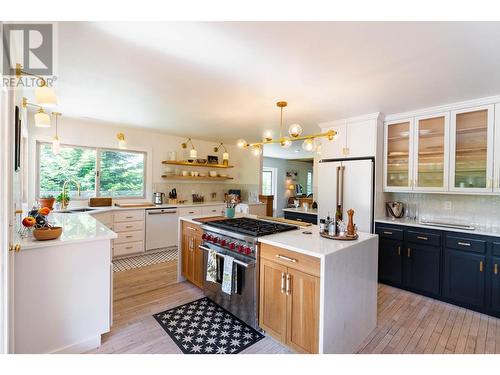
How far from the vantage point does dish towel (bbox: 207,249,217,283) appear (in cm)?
250

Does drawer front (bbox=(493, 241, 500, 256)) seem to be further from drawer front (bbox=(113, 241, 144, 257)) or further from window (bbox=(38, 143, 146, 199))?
window (bbox=(38, 143, 146, 199))

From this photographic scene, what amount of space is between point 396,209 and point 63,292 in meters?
4.01

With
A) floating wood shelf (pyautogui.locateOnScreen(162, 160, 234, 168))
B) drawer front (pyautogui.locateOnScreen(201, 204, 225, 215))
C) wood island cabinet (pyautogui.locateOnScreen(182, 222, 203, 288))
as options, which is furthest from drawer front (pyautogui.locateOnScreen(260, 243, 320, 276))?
floating wood shelf (pyautogui.locateOnScreen(162, 160, 234, 168))

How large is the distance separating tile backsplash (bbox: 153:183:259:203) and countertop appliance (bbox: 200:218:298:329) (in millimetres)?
2909

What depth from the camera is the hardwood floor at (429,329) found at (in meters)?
2.00

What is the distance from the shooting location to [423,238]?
300 cm

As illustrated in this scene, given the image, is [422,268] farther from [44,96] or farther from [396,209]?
[44,96]

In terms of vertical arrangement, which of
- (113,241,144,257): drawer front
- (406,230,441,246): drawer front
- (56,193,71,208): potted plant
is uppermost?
(56,193,71,208): potted plant

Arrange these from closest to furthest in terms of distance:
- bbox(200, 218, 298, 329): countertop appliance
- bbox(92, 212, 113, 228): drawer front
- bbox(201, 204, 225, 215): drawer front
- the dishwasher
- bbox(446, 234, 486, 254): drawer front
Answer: bbox(200, 218, 298, 329): countertop appliance → bbox(446, 234, 486, 254): drawer front → bbox(92, 212, 113, 228): drawer front → the dishwasher → bbox(201, 204, 225, 215): drawer front
